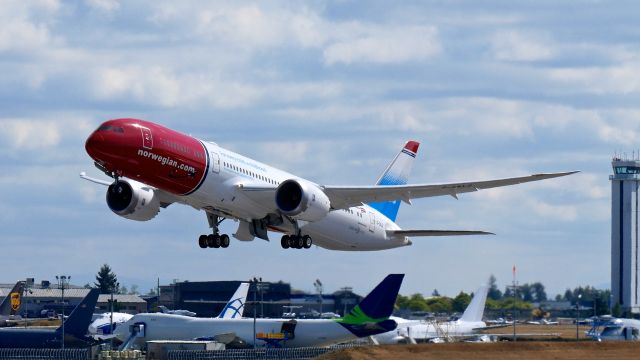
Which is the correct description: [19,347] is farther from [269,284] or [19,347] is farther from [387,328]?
[269,284]

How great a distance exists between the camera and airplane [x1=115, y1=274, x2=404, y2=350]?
300ft

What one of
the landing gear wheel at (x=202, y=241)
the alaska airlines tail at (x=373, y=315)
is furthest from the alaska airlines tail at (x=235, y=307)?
the landing gear wheel at (x=202, y=241)

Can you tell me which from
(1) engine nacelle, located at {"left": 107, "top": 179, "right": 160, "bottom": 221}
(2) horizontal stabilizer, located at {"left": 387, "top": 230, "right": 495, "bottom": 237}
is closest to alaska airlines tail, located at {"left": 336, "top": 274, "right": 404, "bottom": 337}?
(2) horizontal stabilizer, located at {"left": 387, "top": 230, "right": 495, "bottom": 237}

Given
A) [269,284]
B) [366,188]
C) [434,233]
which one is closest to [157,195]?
[366,188]

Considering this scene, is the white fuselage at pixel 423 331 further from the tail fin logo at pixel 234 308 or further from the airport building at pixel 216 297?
the airport building at pixel 216 297

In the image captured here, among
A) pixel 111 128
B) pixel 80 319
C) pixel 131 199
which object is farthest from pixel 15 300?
pixel 111 128

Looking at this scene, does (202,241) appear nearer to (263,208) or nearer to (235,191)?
(263,208)

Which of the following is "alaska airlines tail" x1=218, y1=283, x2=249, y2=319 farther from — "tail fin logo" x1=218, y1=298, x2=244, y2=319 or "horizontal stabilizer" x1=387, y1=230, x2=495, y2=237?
"horizontal stabilizer" x1=387, y1=230, x2=495, y2=237

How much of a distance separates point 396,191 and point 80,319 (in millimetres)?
31455

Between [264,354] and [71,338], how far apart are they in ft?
50.0

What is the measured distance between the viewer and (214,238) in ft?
238

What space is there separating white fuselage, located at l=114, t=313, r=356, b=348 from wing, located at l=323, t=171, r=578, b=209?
73.3 feet

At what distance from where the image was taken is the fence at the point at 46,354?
81125 millimetres

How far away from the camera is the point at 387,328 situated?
301 feet
